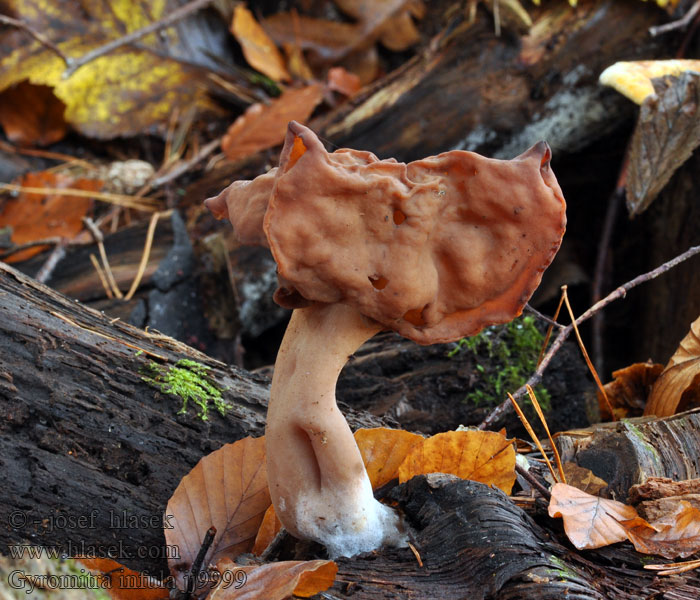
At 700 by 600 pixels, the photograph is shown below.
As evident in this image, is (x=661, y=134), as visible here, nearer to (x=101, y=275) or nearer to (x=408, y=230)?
(x=408, y=230)

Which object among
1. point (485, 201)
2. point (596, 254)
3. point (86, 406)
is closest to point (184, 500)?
point (86, 406)

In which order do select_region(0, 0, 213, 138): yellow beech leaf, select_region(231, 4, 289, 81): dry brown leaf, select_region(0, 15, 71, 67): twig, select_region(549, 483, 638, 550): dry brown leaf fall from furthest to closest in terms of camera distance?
select_region(231, 4, 289, 81): dry brown leaf, select_region(0, 0, 213, 138): yellow beech leaf, select_region(0, 15, 71, 67): twig, select_region(549, 483, 638, 550): dry brown leaf

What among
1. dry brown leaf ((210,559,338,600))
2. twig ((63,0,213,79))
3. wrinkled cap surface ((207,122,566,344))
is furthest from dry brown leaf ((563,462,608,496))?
twig ((63,0,213,79))

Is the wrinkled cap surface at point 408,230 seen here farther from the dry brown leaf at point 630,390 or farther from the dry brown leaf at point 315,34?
the dry brown leaf at point 315,34

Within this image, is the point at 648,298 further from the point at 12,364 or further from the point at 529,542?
the point at 12,364

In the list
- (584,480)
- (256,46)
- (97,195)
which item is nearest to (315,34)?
(256,46)

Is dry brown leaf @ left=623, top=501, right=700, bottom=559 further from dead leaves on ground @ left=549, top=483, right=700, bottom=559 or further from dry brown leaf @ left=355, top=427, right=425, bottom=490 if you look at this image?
dry brown leaf @ left=355, top=427, right=425, bottom=490
